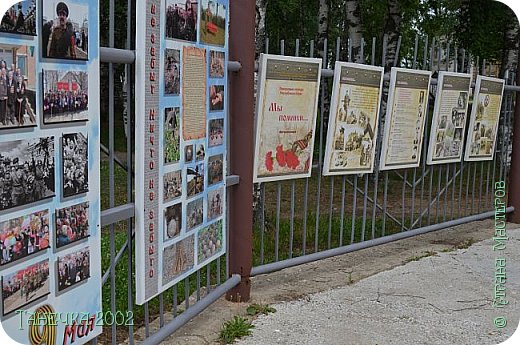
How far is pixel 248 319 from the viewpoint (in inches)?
166

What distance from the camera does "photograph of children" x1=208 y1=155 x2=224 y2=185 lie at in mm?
3812

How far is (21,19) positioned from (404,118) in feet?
13.7

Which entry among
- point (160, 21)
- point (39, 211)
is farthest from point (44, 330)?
point (160, 21)

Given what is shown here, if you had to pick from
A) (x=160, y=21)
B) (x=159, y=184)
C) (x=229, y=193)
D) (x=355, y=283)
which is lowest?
(x=355, y=283)

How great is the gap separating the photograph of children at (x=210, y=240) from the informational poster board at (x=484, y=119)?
11.9ft

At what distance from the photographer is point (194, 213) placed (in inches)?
143

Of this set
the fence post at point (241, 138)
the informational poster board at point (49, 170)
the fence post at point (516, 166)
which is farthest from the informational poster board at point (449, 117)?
the informational poster board at point (49, 170)

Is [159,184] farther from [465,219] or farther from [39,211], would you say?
[465,219]

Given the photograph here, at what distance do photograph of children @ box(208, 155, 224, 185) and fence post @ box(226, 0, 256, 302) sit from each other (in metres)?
0.37

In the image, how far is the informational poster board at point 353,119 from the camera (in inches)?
200

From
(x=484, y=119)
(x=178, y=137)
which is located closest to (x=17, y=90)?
(x=178, y=137)

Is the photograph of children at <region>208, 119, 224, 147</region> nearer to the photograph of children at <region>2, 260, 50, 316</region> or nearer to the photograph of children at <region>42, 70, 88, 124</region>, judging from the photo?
the photograph of children at <region>42, 70, 88, 124</region>

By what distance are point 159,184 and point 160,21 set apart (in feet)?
2.49

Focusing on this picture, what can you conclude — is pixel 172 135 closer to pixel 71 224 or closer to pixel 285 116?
pixel 71 224
